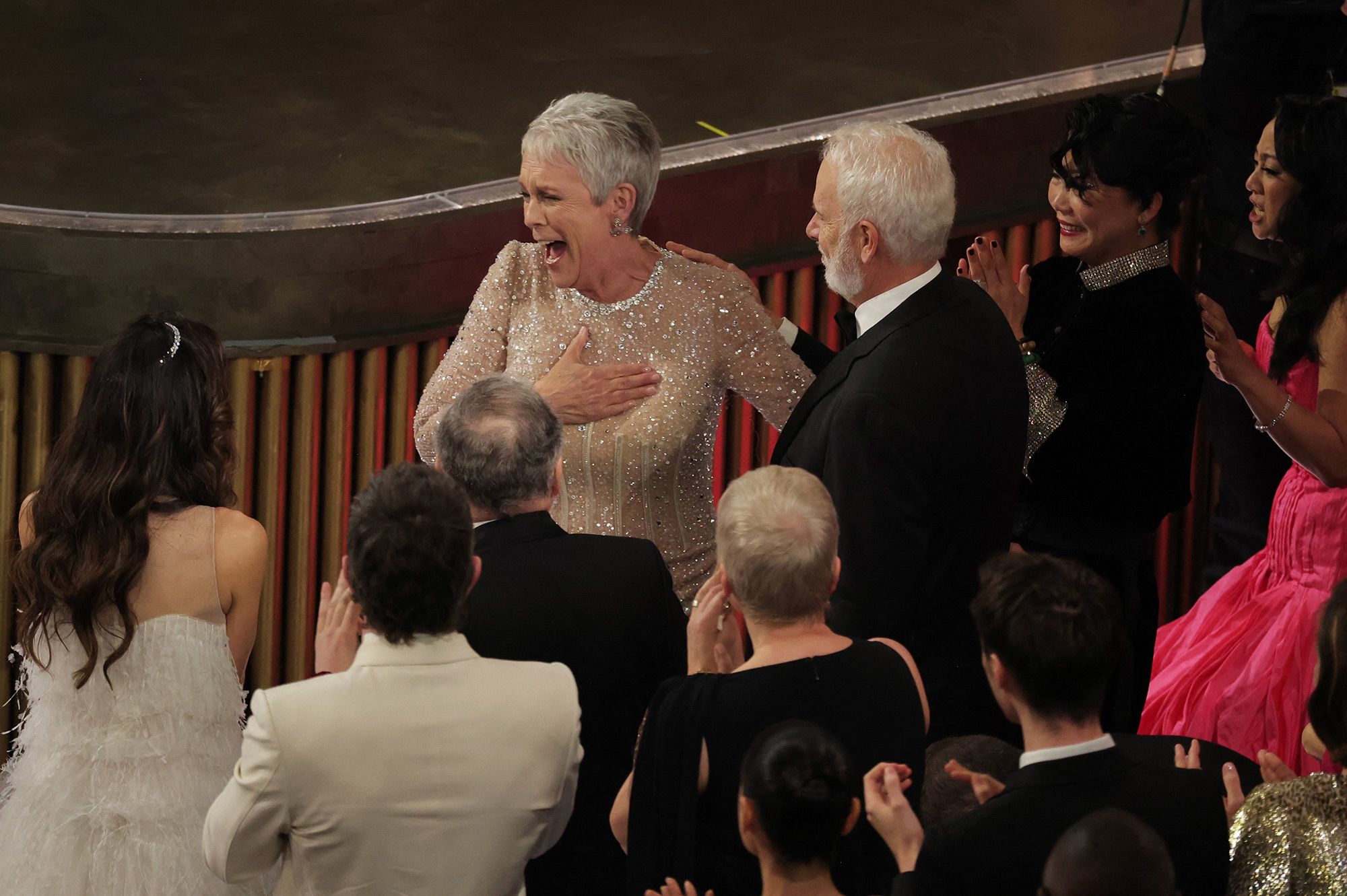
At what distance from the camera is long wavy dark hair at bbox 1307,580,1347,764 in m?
2.02

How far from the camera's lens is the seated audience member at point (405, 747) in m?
1.95

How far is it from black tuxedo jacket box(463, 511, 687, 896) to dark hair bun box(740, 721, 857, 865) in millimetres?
458

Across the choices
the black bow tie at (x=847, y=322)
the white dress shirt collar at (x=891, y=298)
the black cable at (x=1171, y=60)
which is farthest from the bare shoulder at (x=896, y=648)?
the black cable at (x=1171, y=60)

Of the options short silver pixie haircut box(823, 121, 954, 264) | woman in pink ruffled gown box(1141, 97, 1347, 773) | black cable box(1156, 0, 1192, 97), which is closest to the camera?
short silver pixie haircut box(823, 121, 954, 264)

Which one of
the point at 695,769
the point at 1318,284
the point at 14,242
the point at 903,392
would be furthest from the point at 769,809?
the point at 14,242

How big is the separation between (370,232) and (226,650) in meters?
1.52

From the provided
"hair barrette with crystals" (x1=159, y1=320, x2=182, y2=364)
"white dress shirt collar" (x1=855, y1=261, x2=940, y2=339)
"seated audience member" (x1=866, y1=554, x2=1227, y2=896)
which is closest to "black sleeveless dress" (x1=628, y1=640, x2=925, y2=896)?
"seated audience member" (x1=866, y1=554, x2=1227, y2=896)

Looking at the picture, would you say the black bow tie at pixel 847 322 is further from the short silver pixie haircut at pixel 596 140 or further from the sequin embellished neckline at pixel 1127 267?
the short silver pixie haircut at pixel 596 140

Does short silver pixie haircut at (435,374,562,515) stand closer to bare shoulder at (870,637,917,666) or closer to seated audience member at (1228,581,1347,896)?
bare shoulder at (870,637,917,666)

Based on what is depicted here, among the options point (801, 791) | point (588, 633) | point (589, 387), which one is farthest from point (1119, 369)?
point (801, 791)

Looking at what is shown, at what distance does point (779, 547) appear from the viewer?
213cm

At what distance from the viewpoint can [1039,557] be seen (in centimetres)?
208

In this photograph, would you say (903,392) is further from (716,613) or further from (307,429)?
(307,429)

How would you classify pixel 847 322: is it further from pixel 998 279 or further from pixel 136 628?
pixel 136 628
